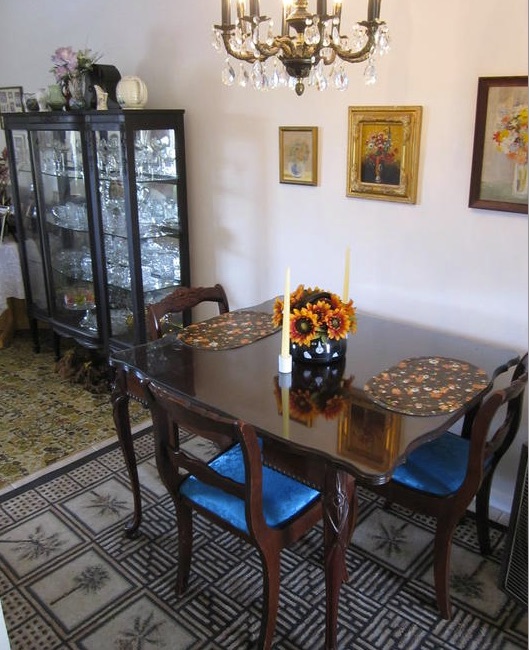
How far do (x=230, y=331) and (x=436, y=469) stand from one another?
94 cm

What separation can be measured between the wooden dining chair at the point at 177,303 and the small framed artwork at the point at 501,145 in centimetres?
118

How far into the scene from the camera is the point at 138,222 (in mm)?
3158

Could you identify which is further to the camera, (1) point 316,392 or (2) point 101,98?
(2) point 101,98

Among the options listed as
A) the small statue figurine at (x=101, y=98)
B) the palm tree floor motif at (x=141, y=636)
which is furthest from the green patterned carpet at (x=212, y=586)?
the small statue figurine at (x=101, y=98)

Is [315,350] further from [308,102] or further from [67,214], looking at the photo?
[67,214]

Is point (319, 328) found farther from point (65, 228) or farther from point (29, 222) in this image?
point (29, 222)

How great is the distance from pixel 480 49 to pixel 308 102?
80 cm

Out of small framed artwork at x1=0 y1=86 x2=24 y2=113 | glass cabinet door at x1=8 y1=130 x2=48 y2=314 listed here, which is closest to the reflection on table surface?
glass cabinet door at x1=8 y1=130 x2=48 y2=314

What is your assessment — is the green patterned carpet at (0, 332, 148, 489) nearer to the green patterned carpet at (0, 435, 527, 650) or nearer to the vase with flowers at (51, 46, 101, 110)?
the green patterned carpet at (0, 435, 527, 650)

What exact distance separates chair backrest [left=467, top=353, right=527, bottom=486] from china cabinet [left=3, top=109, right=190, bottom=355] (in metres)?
2.03

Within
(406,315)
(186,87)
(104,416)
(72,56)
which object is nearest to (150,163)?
(186,87)

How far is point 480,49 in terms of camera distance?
2.08 meters

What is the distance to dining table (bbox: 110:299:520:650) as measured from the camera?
62.2 inches

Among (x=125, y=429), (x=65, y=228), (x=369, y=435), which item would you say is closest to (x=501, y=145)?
(x=369, y=435)
